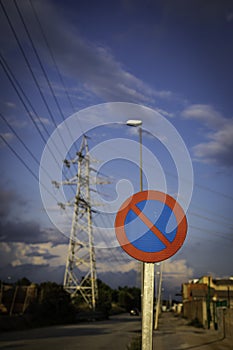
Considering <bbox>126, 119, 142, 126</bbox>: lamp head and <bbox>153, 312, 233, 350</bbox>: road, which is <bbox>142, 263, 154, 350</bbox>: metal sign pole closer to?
<bbox>126, 119, 142, 126</bbox>: lamp head

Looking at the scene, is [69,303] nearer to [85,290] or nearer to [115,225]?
[85,290]

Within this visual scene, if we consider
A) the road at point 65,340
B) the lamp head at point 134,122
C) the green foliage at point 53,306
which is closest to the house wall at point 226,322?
the road at point 65,340

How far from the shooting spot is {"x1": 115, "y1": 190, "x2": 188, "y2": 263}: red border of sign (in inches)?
165

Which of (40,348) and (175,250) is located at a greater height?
(175,250)

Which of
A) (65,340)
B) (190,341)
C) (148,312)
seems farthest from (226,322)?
(148,312)

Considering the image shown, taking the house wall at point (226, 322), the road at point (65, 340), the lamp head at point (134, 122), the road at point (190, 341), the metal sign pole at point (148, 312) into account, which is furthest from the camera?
the house wall at point (226, 322)

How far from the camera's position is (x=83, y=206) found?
4566cm

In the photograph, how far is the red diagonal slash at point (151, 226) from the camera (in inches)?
166

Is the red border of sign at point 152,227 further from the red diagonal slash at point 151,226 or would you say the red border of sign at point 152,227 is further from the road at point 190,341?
the road at point 190,341

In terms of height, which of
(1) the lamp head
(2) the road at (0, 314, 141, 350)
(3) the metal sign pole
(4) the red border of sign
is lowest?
(2) the road at (0, 314, 141, 350)

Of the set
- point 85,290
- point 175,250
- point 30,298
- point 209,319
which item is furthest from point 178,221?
point 85,290

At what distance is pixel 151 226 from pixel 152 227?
1 centimetres

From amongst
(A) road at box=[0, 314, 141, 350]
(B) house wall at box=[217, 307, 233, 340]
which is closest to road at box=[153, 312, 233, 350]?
(B) house wall at box=[217, 307, 233, 340]

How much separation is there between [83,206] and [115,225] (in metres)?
41.4
